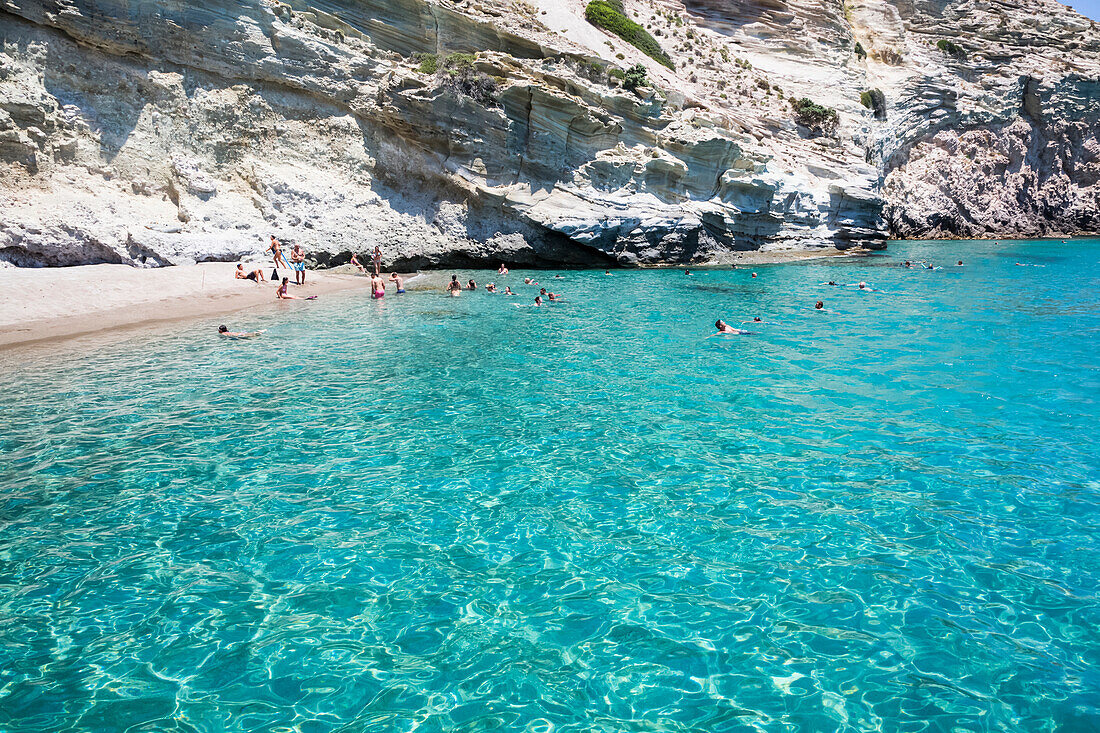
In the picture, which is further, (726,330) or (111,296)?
(111,296)

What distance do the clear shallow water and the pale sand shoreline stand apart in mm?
5166

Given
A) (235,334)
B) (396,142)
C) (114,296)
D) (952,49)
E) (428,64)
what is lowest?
(235,334)

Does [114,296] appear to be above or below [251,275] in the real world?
below

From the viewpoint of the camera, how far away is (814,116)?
45531 millimetres

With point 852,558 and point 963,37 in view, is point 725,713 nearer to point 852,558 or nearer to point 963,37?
point 852,558

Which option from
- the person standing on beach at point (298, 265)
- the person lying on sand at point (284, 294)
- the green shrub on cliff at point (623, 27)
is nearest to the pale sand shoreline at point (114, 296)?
the person lying on sand at point (284, 294)

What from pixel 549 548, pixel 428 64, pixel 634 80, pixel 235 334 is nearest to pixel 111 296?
pixel 235 334

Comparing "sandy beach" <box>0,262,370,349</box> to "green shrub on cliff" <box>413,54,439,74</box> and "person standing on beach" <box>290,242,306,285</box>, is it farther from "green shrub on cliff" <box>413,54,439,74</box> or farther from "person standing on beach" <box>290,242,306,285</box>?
"green shrub on cliff" <box>413,54,439,74</box>

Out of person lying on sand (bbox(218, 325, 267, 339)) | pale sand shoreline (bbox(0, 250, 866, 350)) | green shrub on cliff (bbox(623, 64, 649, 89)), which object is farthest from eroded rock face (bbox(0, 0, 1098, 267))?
person lying on sand (bbox(218, 325, 267, 339))

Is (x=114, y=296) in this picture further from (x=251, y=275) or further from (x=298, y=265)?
(x=298, y=265)

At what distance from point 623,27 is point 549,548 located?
1906 inches

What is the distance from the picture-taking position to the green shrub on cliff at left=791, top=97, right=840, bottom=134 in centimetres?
4553

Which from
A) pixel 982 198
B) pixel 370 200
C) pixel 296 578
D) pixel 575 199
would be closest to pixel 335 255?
pixel 370 200

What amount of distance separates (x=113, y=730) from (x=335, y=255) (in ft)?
93.4
